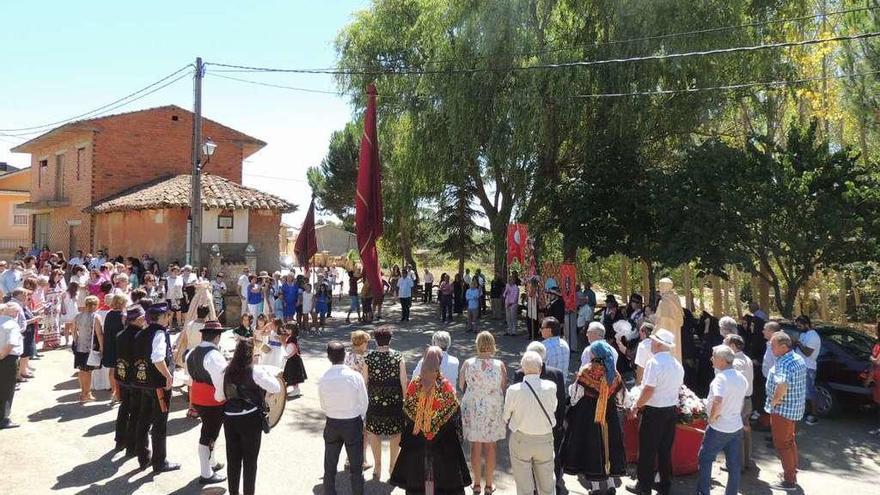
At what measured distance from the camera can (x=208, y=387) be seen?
6.11 meters

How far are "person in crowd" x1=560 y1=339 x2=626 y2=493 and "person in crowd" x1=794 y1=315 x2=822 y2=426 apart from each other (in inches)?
172

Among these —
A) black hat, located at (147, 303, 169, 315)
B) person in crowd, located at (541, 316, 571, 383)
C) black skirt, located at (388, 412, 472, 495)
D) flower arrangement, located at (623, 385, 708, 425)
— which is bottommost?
black skirt, located at (388, 412, 472, 495)

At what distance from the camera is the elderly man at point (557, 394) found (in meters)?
6.06

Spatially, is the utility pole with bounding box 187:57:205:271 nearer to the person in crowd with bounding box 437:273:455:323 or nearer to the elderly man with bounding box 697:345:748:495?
the person in crowd with bounding box 437:273:455:323

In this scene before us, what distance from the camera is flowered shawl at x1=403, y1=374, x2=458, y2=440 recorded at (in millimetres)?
5688

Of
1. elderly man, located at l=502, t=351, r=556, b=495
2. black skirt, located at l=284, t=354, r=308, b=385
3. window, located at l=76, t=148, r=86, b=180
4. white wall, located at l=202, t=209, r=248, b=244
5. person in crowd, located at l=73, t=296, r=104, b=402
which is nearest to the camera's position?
elderly man, located at l=502, t=351, r=556, b=495

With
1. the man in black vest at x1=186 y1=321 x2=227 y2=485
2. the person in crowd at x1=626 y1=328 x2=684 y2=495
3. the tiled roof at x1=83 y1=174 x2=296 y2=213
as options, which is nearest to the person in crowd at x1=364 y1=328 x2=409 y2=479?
the man in black vest at x1=186 y1=321 x2=227 y2=485

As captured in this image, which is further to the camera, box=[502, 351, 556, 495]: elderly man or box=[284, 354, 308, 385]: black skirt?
box=[284, 354, 308, 385]: black skirt

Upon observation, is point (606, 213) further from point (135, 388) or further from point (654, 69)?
point (135, 388)

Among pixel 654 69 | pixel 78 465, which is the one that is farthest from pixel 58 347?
pixel 654 69

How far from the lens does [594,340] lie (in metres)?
6.73

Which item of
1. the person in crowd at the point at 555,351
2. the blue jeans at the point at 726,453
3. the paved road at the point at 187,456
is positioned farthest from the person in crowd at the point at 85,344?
the blue jeans at the point at 726,453

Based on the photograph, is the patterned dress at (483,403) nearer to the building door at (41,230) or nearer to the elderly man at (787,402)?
the elderly man at (787,402)

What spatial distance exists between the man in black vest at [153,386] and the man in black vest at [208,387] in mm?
581
